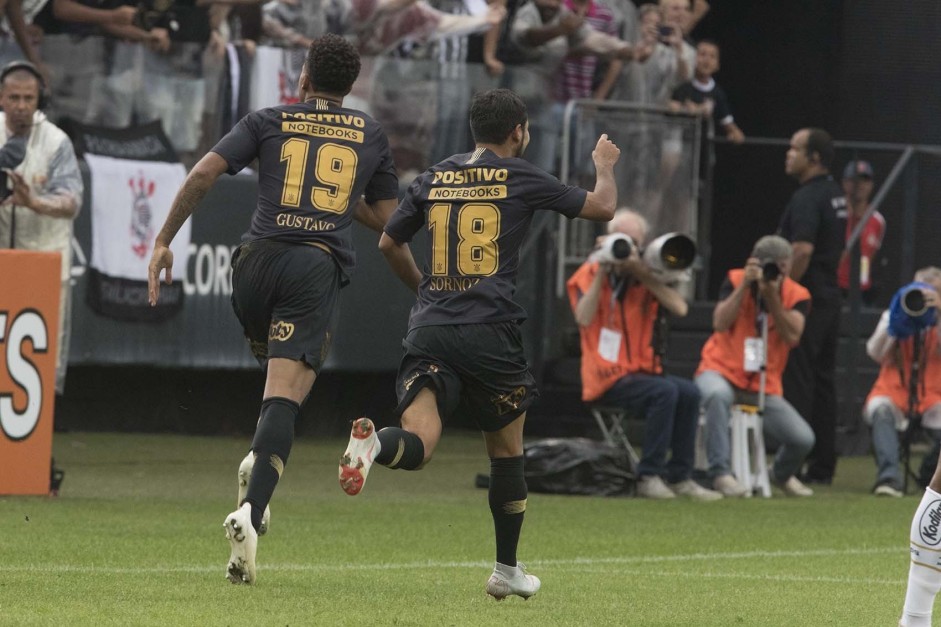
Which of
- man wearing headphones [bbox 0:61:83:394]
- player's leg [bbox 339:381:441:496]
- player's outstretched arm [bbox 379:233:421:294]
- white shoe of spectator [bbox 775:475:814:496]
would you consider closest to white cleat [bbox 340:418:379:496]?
player's leg [bbox 339:381:441:496]

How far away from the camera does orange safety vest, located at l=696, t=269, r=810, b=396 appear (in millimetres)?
12414

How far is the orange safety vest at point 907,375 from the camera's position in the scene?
12.8 metres

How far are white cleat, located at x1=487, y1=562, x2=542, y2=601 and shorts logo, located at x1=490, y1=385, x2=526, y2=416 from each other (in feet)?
1.90

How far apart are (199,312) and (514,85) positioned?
3.23m

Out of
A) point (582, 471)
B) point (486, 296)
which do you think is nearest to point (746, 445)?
point (582, 471)

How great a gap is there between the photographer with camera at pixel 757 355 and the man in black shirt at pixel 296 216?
529cm

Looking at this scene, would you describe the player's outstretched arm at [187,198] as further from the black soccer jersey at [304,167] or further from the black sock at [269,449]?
the black sock at [269,449]

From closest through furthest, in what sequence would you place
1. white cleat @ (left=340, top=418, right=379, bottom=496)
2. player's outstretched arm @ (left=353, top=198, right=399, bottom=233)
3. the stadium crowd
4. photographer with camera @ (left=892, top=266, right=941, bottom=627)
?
white cleat @ (left=340, top=418, right=379, bottom=496), player's outstretched arm @ (left=353, top=198, right=399, bottom=233), photographer with camera @ (left=892, top=266, right=941, bottom=627), the stadium crowd

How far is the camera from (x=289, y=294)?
23.4 ft

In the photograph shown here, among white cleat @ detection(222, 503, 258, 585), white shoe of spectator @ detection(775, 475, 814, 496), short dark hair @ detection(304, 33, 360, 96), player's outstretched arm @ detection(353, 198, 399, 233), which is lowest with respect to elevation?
white shoe of spectator @ detection(775, 475, 814, 496)

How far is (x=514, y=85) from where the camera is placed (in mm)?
15000

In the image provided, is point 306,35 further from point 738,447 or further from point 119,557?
point 119,557

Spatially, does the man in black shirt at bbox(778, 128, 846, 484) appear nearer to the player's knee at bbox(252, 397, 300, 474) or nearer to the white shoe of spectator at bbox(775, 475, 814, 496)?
the white shoe of spectator at bbox(775, 475, 814, 496)

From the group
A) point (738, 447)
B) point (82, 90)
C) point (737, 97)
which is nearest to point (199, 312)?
point (82, 90)
